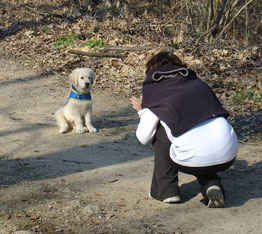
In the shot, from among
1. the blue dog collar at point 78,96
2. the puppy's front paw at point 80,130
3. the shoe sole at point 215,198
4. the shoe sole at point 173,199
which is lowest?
the puppy's front paw at point 80,130

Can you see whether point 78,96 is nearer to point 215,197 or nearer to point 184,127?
point 184,127

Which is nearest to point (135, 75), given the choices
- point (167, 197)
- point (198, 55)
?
point (198, 55)

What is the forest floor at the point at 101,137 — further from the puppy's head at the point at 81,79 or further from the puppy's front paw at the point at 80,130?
the puppy's head at the point at 81,79

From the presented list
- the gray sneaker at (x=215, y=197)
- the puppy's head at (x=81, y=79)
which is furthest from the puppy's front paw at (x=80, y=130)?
the gray sneaker at (x=215, y=197)

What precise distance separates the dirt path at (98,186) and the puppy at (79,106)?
7.1 inches

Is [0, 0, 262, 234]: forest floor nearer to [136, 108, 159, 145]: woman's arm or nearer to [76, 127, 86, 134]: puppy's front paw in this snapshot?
[76, 127, 86, 134]: puppy's front paw

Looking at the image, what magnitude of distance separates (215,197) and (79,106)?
3.39 meters

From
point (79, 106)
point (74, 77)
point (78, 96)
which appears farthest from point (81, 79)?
point (79, 106)

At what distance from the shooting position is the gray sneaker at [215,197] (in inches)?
176

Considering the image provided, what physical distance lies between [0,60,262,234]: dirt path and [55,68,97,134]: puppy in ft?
0.59

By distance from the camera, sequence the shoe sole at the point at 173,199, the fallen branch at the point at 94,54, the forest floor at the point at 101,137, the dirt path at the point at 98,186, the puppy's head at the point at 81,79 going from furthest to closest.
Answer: the fallen branch at the point at 94,54 < the puppy's head at the point at 81,79 < the shoe sole at the point at 173,199 < the forest floor at the point at 101,137 < the dirt path at the point at 98,186

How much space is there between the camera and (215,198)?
14.7 feet

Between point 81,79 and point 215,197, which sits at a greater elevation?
point 81,79

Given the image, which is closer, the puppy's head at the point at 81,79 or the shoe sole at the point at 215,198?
the shoe sole at the point at 215,198
